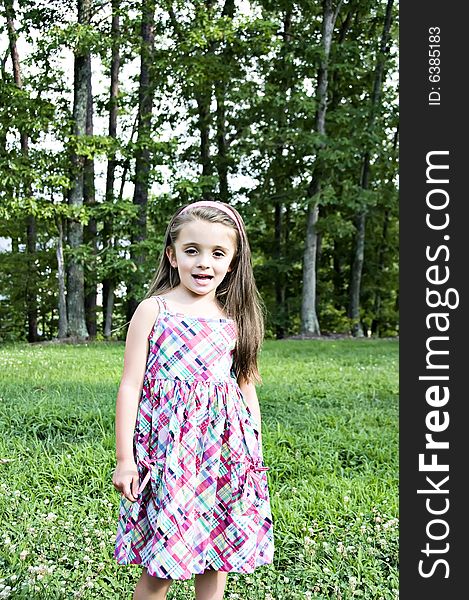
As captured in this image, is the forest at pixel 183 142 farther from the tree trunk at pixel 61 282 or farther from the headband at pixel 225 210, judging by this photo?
the headband at pixel 225 210

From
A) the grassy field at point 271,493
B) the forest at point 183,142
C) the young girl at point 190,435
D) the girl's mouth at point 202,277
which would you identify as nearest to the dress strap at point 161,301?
the young girl at point 190,435

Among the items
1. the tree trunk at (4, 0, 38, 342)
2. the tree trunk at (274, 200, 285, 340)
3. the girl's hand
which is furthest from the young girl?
the tree trunk at (274, 200, 285, 340)

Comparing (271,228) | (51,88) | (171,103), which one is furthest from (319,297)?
(51,88)

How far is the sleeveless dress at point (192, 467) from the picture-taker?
240 cm

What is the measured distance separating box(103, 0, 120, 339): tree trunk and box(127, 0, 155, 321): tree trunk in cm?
57

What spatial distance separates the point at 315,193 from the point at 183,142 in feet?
13.4

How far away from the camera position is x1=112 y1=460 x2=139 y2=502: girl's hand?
2.37 m

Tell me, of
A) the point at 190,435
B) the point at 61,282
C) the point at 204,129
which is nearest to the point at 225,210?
the point at 190,435

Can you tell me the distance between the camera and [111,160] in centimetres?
1777

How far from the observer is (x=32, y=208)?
46.5 ft

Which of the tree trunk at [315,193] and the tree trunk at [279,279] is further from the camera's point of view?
the tree trunk at [279,279]

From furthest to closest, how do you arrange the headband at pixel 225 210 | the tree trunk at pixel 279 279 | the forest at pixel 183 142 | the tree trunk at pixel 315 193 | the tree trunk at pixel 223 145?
the tree trunk at pixel 279 279 < the tree trunk at pixel 223 145 < the tree trunk at pixel 315 193 < the forest at pixel 183 142 < the headband at pixel 225 210

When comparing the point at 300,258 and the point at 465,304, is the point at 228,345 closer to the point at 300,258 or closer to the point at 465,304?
the point at 465,304

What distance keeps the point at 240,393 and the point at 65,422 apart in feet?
10.0
